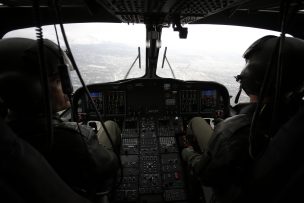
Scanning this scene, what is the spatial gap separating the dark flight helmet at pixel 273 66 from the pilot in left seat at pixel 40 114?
0.90 m

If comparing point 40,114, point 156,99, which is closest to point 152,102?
point 156,99

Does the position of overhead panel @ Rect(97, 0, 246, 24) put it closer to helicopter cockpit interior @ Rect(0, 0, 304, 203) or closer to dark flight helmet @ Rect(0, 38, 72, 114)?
dark flight helmet @ Rect(0, 38, 72, 114)

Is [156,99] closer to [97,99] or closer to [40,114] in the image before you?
[97,99]

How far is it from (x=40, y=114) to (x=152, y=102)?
188 cm

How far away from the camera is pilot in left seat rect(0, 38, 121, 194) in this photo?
1.09 m

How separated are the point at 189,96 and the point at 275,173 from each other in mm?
2106

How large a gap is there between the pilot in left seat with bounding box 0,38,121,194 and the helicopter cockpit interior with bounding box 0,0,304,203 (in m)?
0.66

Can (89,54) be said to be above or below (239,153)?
above

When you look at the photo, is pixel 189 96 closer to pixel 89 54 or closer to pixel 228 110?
pixel 228 110

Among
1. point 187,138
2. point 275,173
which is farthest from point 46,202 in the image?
point 187,138

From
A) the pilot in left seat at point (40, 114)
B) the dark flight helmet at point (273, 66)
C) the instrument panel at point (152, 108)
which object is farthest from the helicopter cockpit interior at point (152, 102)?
the pilot in left seat at point (40, 114)

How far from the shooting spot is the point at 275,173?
Answer: 3.00 feet

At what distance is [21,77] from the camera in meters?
1.09

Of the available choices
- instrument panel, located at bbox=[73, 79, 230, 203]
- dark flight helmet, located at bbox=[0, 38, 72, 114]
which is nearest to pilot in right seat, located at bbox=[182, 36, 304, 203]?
dark flight helmet, located at bbox=[0, 38, 72, 114]
